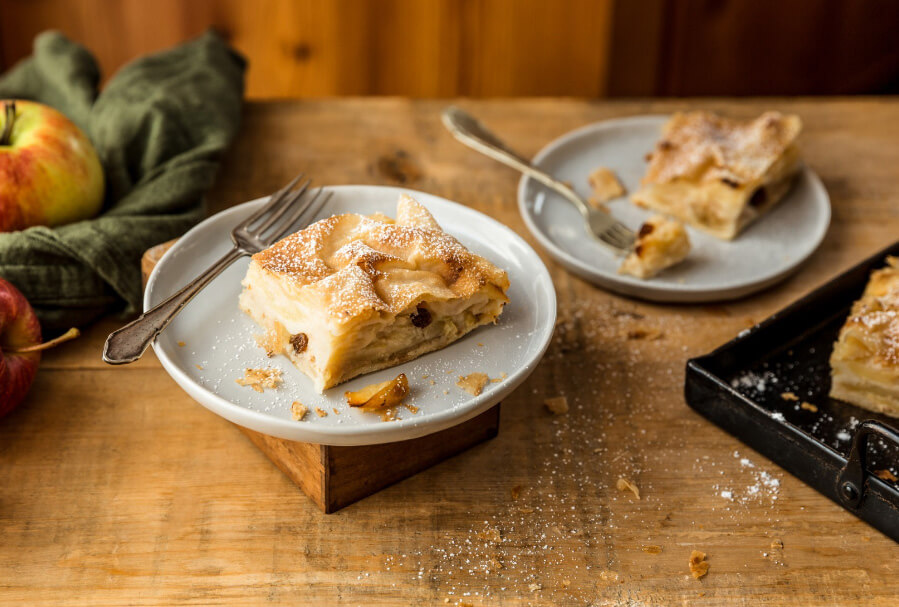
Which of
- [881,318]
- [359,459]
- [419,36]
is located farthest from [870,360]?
[419,36]

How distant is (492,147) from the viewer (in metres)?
2.09

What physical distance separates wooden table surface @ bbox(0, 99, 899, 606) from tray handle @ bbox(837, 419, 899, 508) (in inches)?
1.8

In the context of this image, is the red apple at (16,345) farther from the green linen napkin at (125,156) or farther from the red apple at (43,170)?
the red apple at (43,170)

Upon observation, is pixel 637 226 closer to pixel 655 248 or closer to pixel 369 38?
pixel 655 248

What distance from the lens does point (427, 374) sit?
4.38 ft

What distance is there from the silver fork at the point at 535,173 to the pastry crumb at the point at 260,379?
0.85 m

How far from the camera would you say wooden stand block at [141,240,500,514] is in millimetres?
1279

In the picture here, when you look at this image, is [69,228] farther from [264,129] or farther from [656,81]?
[656,81]

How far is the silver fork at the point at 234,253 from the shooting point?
124cm

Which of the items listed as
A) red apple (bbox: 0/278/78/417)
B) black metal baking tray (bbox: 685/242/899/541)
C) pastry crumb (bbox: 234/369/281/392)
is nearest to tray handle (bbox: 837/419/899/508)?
black metal baking tray (bbox: 685/242/899/541)

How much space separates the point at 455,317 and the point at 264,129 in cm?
111

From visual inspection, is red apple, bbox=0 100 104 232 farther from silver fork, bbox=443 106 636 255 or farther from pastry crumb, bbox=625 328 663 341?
pastry crumb, bbox=625 328 663 341

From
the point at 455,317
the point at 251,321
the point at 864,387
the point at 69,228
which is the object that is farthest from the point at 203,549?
the point at 864,387

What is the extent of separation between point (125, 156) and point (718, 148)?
1295 millimetres
